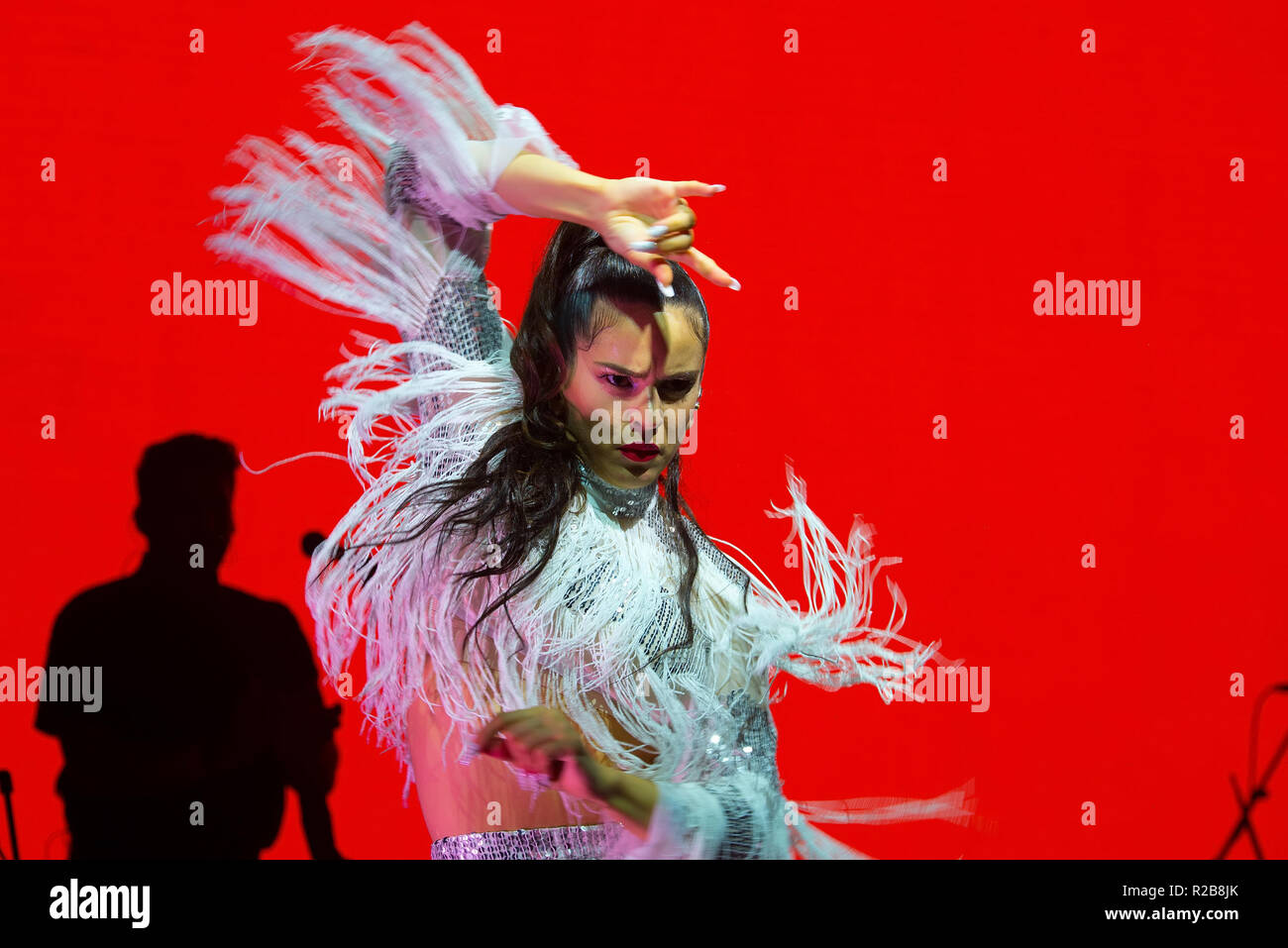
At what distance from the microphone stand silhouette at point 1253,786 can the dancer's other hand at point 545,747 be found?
1344mm

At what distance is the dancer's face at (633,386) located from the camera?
4.83 ft

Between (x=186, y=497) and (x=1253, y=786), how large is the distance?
183 centimetres

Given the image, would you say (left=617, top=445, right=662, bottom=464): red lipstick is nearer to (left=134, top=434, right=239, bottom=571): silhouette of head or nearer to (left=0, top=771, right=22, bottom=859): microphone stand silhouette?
(left=134, top=434, right=239, bottom=571): silhouette of head

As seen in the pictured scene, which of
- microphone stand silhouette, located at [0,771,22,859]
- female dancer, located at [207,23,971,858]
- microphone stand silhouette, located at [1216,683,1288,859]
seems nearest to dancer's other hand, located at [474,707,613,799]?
female dancer, located at [207,23,971,858]

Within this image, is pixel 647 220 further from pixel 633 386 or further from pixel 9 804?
pixel 9 804

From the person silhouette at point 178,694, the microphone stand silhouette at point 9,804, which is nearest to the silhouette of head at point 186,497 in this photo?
the person silhouette at point 178,694

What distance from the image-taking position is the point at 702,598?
1557mm

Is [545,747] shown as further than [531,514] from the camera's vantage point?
No

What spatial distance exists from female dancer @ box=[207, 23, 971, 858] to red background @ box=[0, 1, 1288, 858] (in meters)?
0.21

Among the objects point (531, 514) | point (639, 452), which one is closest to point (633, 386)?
point (639, 452)

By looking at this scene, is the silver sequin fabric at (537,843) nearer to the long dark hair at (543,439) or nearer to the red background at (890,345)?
the long dark hair at (543,439)

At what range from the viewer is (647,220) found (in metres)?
1.41
